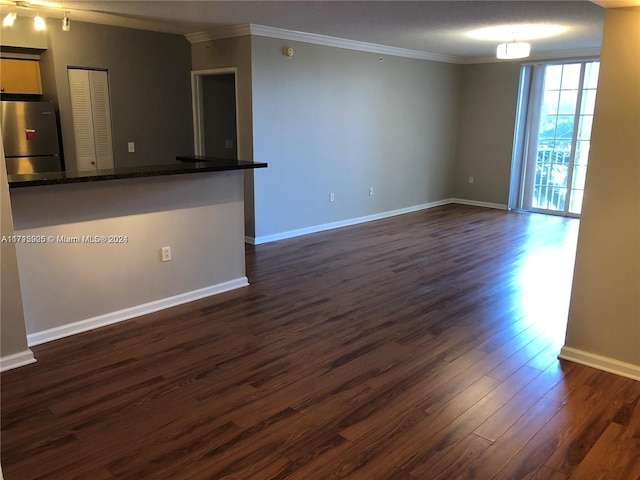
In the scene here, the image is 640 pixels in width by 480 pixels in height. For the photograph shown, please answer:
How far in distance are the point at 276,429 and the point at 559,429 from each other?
1.37 m

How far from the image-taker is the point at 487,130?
8.30 meters

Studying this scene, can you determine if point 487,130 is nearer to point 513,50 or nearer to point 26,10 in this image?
point 513,50

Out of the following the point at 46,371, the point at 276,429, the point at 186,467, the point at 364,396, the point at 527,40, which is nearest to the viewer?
the point at 186,467

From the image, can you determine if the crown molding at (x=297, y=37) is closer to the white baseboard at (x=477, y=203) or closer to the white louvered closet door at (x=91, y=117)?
the white louvered closet door at (x=91, y=117)

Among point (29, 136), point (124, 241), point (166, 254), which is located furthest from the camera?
point (29, 136)

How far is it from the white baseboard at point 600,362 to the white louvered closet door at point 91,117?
5.24m

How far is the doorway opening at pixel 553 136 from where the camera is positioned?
7348mm

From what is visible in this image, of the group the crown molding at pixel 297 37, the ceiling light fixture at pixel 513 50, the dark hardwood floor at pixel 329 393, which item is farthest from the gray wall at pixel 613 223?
the crown molding at pixel 297 37

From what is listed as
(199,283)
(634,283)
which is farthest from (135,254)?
(634,283)

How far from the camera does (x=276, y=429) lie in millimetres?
2424

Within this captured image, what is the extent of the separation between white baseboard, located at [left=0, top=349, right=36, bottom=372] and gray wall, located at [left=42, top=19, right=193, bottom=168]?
333 cm

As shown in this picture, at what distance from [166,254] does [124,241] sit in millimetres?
363

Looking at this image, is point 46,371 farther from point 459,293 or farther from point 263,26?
point 263,26

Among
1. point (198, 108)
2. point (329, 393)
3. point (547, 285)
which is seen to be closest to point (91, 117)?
point (198, 108)
